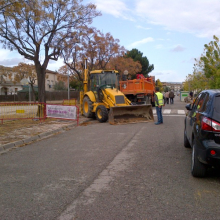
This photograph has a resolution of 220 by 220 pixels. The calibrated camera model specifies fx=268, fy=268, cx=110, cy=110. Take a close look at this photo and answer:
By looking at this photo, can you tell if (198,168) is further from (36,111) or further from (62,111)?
(36,111)

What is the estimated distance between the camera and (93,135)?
34.1 ft

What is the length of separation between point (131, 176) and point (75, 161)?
5.87 ft

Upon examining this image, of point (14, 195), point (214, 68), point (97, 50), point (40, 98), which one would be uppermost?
point (97, 50)

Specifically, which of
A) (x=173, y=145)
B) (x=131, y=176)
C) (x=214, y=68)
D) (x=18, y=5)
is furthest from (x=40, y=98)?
(x=214, y=68)

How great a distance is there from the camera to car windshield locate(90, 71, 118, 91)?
15.2 m

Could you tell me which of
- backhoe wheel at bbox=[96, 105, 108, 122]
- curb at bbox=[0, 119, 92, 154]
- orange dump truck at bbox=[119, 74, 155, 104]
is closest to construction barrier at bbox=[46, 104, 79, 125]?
curb at bbox=[0, 119, 92, 154]

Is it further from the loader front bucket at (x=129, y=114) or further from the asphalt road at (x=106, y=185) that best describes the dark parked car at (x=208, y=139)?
the loader front bucket at (x=129, y=114)

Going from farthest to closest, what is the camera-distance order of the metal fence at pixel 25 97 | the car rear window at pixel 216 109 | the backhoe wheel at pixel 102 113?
the metal fence at pixel 25 97 → the backhoe wheel at pixel 102 113 → the car rear window at pixel 216 109

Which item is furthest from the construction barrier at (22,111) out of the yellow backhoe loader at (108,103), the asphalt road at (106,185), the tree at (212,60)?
the tree at (212,60)

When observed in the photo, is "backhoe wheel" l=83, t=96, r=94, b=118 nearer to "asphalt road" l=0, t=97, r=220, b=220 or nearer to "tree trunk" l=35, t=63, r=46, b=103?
"tree trunk" l=35, t=63, r=46, b=103

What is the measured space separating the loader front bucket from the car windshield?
208 cm

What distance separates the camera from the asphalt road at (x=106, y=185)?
3.72 m

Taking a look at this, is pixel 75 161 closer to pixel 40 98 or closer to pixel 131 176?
pixel 131 176

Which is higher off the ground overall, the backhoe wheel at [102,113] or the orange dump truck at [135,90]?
the orange dump truck at [135,90]
